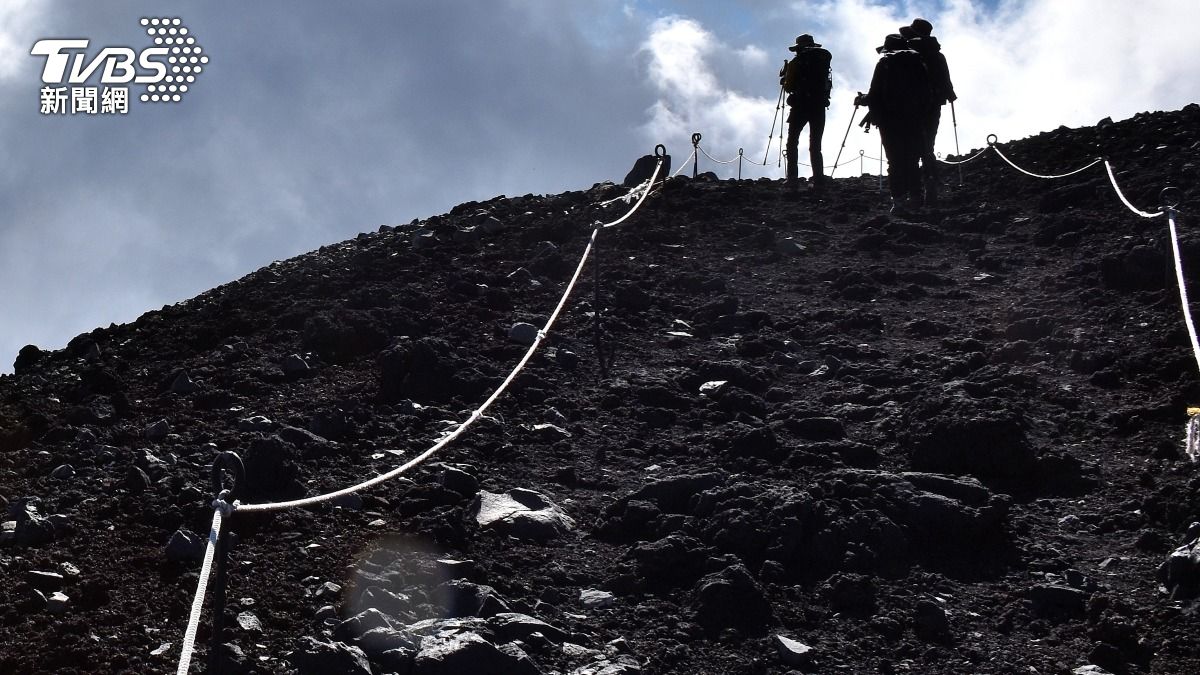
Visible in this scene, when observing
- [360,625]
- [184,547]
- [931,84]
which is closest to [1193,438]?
[360,625]

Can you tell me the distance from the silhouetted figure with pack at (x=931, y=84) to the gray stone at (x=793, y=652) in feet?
36.6

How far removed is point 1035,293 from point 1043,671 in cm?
→ 676

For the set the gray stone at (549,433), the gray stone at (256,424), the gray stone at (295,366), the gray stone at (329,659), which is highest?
the gray stone at (295,366)

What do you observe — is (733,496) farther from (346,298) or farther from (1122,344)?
(346,298)

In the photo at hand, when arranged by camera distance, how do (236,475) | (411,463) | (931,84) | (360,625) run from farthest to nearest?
(931,84) < (411,463) < (360,625) < (236,475)

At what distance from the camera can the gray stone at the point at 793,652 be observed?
629 centimetres

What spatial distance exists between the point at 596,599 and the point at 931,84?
1131 centimetres

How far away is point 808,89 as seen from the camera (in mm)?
17203

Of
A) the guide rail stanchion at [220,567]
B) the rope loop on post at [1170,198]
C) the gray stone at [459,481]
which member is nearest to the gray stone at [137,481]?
the gray stone at [459,481]

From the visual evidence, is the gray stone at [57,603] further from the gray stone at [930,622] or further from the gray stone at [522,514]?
the gray stone at [930,622]

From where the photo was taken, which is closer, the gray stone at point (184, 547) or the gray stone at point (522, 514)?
the gray stone at point (184, 547)

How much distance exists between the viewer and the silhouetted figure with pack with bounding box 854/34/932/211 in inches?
622

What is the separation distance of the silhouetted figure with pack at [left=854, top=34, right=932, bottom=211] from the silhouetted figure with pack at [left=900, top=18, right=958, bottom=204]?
0.78 feet

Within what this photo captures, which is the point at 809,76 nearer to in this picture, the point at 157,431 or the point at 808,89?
the point at 808,89
